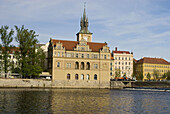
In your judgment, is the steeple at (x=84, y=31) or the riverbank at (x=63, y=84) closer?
the riverbank at (x=63, y=84)

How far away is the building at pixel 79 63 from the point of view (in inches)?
3789

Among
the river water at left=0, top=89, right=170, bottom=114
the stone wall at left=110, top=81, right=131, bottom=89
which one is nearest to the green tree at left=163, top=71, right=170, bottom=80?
the stone wall at left=110, top=81, right=131, bottom=89

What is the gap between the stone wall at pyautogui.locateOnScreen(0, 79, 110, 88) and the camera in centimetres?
8494

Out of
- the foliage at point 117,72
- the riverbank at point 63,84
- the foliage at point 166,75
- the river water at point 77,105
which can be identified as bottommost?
the river water at point 77,105

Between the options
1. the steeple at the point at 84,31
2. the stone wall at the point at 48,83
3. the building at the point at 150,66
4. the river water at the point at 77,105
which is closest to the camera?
the river water at the point at 77,105

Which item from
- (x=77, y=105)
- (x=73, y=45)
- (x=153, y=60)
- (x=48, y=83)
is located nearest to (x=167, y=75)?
(x=153, y=60)

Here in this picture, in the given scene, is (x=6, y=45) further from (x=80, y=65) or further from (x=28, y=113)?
(x=28, y=113)

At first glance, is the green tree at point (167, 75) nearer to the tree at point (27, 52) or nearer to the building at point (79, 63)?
the building at point (79, 63)

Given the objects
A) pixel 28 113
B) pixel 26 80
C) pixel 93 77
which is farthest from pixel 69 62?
pixel 28 113

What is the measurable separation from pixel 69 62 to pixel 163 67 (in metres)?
76.6

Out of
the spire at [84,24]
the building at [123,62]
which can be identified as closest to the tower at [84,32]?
the spire at [84,24]

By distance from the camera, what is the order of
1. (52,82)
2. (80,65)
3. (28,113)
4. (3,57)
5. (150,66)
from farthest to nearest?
(150,66) < (80,65) < (52,82) < (3,57) < (28,113)

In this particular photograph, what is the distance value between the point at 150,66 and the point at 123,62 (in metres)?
22.5

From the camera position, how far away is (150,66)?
149875mm
